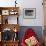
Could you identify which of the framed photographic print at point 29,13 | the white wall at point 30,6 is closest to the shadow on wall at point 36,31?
the white wall at point 30,6

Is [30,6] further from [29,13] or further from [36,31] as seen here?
[36,31]

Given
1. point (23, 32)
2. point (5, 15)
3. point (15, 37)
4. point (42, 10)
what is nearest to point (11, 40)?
point (15, 37)

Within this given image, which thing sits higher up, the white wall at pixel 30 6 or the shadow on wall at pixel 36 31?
the white wall at pixel 30 6

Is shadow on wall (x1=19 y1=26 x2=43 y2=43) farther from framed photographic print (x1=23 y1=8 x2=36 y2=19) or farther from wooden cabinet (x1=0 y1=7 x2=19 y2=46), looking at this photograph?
framed photographic print (x1=23 y1=8 x2=36 y2=19)

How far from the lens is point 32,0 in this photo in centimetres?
561

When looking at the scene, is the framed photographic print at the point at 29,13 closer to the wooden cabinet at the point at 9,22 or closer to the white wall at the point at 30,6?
the white wall at the point at 30,6

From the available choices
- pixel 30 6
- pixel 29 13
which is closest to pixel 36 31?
pixel 29 13

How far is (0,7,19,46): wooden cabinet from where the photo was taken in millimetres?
5438

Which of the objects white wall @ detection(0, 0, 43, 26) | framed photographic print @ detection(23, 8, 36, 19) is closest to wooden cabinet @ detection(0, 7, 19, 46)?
white wall @ detection(0, 0, 43, 26)

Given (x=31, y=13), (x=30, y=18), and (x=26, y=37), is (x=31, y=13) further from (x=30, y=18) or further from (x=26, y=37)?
(x=26, y=37)

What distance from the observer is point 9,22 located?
18.3 ft

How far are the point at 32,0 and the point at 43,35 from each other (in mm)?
1347

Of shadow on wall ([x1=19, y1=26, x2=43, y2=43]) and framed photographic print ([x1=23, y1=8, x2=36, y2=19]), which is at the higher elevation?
framed photographic print ([x1=23, y1=8, x2=36, y2=19])

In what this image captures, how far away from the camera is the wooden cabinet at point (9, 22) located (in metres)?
5.44
